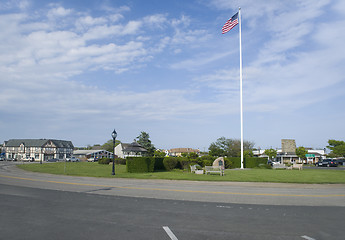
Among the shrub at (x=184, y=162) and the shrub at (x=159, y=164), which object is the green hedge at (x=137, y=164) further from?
the shrub at (x=184, y=162)

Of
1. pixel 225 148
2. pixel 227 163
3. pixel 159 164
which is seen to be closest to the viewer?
pixel 159 164

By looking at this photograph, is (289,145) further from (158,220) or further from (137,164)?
(158,220)

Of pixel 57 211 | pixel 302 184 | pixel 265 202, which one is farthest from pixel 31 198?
pixel 302 184

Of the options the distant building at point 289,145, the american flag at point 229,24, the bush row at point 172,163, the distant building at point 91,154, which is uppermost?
the american flag at point 229,24

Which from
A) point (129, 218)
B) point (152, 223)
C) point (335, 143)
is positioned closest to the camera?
point (152, 223)

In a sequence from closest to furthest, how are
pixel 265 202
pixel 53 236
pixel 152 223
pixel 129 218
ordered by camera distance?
pixel 53 236
pixel 152 223
pixel 129 218
pixel 265 202

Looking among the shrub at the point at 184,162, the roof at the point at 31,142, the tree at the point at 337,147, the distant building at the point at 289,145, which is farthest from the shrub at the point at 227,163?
the roof at the point at 31,142

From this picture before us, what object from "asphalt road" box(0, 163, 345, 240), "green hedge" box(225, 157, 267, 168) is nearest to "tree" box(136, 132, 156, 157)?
"green hedge" box(225, 157, 267, 168)

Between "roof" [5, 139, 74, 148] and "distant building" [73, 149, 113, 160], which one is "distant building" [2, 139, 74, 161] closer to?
"roof" [5, 139, 74, 148]

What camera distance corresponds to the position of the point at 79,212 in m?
8.59

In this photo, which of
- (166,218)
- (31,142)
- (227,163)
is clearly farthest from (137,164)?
(31,142)

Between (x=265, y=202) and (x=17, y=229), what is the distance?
8702 mm

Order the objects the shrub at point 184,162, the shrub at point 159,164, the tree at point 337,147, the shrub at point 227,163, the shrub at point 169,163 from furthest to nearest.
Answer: the tree at point 337,147 < the shrub at point 227,163 < the shrub at point 184,162 < the shrub at point 169,163 < the shrub at point 159,164

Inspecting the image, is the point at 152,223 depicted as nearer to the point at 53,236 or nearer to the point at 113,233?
the point at 113,233
